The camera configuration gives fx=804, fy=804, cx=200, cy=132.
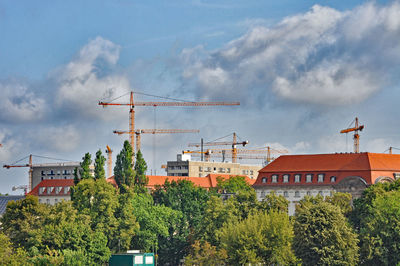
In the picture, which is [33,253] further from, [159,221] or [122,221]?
[159,221]

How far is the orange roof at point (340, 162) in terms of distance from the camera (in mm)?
184750

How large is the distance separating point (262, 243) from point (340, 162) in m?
79.1

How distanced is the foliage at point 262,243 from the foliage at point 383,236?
14.9 m

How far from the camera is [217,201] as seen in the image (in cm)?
14738

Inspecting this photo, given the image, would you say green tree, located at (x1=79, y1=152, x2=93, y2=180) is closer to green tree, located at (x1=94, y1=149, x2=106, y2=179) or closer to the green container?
green tree, located at (x1=94, y1=149, x2=106, y2=179)

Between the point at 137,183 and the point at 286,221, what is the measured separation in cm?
6159

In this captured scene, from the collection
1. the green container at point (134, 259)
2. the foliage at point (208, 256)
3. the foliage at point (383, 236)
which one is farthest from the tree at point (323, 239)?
the green container at point (134, 259)

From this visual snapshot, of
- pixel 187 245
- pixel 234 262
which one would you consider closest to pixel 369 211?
pixel 234 262

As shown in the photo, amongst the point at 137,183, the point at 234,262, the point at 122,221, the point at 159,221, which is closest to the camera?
the point at 234,262

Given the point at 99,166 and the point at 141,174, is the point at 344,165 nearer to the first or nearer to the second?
the point at 141,174

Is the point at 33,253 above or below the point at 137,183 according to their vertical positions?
below

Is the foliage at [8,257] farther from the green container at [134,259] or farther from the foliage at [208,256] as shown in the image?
the foliage at [208,256]

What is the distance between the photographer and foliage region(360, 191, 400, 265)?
405ft

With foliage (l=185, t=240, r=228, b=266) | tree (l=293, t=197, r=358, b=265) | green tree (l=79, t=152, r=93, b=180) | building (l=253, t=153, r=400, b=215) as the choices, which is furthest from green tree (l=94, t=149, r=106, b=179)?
tree (l=293, t=197, r=358, b=265)
